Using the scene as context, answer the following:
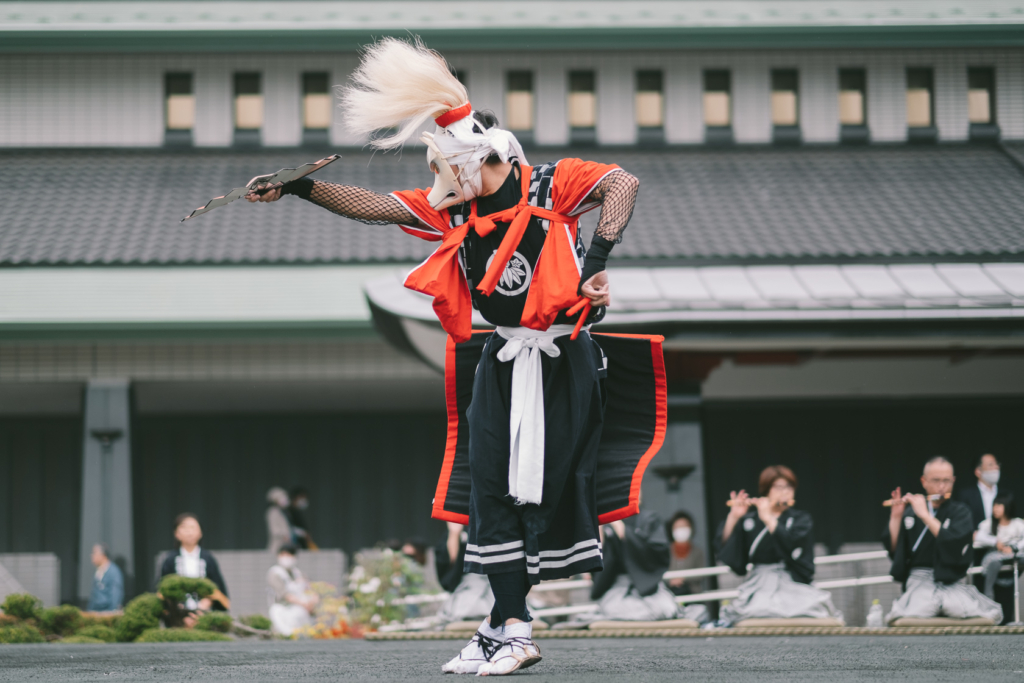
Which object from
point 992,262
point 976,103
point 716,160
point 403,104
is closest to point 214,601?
point 403,104

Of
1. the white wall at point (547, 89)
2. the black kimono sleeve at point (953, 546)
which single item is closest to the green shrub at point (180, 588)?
the black kimono sleeve at point (953, 546)

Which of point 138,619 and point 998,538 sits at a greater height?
point 998,538

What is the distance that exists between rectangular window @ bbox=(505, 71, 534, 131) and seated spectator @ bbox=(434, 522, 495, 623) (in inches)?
274

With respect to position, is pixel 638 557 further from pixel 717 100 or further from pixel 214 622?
pixel 717 100

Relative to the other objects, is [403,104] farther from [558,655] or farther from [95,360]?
[95,360]

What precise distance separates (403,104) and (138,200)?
30.9 ft

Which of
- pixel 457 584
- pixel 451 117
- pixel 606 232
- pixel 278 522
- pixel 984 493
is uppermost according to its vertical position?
pixel 451 117

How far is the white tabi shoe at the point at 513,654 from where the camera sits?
3.30m

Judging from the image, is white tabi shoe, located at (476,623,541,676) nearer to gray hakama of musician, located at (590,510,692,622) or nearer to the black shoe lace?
the black shoe lace

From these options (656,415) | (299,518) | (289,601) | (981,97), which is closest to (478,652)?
(656,415)

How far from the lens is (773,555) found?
299 inches

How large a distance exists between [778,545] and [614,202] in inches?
186

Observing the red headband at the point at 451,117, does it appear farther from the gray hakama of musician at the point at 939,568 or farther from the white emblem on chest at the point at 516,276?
the gray hakama of musician at the point at 939,568

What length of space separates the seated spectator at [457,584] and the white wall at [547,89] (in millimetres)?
→ 6837
